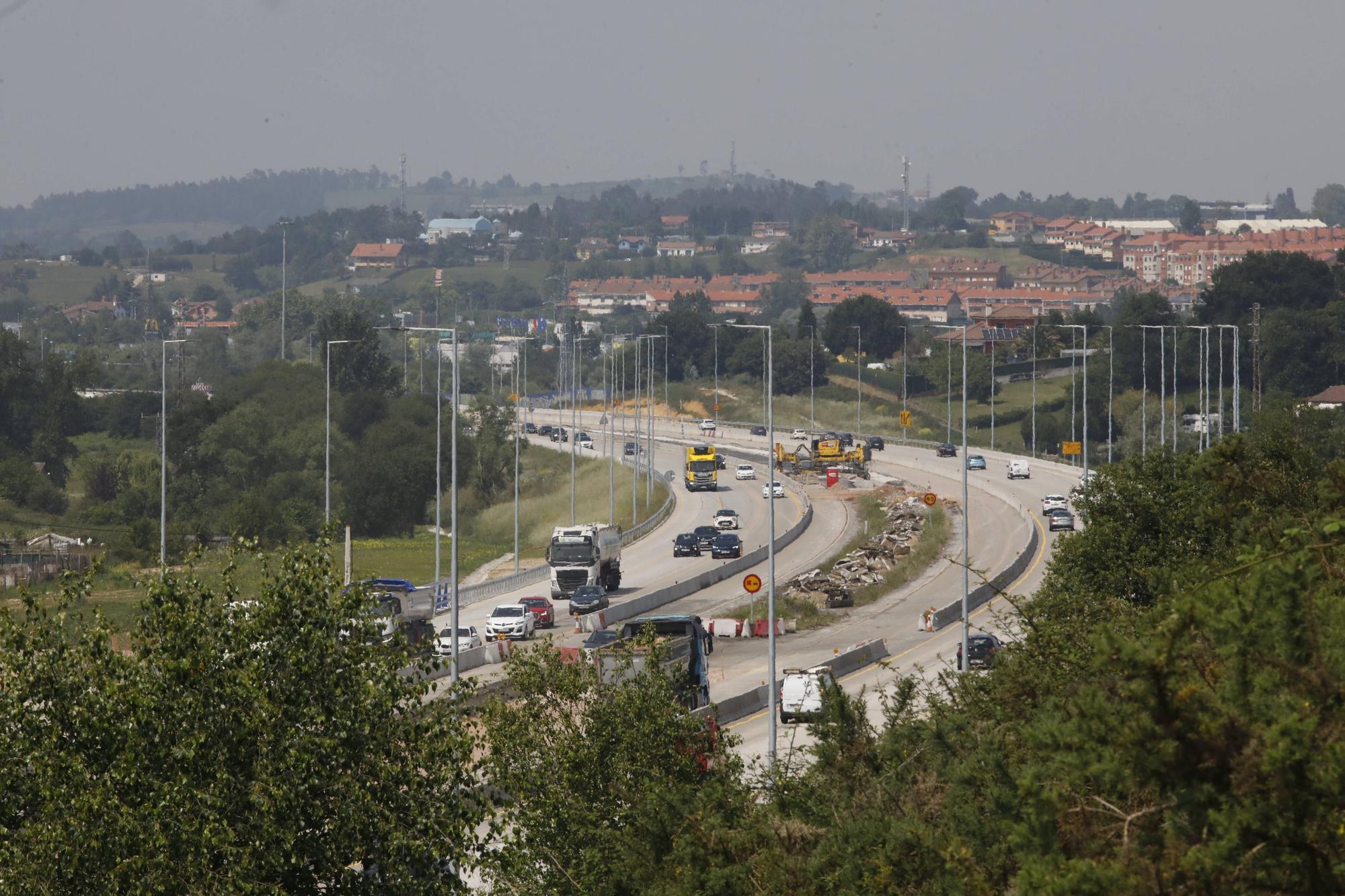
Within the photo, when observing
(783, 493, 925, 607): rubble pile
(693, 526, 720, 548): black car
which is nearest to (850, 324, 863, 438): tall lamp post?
(783, 493, 925, 607): rubble pile

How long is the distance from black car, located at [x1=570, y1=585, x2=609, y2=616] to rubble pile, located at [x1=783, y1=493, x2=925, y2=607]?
746 cm

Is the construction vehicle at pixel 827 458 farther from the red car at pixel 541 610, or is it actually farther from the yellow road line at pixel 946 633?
the red car at pixel 541 610

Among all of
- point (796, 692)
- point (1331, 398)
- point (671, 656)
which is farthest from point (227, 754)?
point (1331, 398)

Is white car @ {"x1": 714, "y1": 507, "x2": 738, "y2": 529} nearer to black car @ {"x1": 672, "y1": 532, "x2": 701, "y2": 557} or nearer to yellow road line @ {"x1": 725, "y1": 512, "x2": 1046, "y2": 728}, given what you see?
black car @ {"x1": 672, "y1": 532, "x2": 701, "y2": 557}

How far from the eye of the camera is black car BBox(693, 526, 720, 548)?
75312 millimetres

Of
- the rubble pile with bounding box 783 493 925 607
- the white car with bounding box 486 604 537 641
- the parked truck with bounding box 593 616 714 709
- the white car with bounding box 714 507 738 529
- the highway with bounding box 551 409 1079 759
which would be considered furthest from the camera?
the white car with bounding box 714 507 738 529

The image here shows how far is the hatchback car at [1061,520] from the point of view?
76.6 metres

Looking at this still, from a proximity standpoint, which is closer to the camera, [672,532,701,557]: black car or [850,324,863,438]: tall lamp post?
[672,532,701,557]: black car

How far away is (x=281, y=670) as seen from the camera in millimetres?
14664

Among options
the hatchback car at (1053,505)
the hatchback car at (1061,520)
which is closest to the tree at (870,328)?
the hatchback car at (1053,505)

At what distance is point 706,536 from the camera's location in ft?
250

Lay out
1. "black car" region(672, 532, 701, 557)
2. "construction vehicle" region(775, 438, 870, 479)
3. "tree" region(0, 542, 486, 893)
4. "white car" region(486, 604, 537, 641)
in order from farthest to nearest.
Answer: "construction vehicle" region(775, 438, 870, 479) → "black car" region(672, 532, 701, 557) → "white car" region(486, 604, 537, 641) → "tree" region(0, 542, 486, 893)

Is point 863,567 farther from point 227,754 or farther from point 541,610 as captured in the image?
point 227,754

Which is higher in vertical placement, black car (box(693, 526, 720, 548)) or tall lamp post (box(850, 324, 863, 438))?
tall lamp post (box(850, 324, 863, 438))
